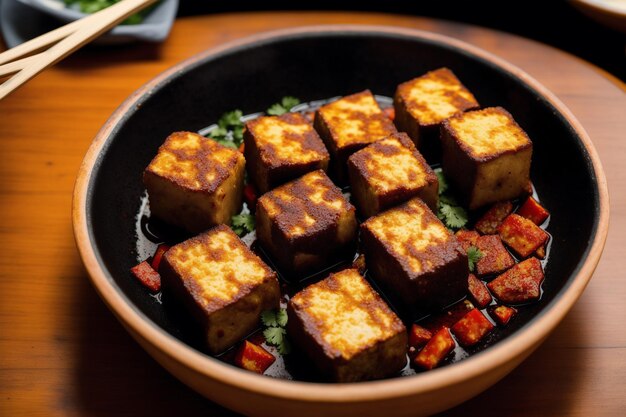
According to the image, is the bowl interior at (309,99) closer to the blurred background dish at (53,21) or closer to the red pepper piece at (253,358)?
the red pepper piece at (253,358)

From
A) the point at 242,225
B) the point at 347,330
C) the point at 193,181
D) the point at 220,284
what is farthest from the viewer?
the point at 242,225

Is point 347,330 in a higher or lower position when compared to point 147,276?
higher

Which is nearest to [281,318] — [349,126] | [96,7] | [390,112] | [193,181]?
[193,181]

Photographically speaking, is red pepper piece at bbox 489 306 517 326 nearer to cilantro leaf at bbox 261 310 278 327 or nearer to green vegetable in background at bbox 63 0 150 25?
cilantro leaf at bbox 261 310 278 327

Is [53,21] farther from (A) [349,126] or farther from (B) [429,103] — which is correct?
(B) [429,103]

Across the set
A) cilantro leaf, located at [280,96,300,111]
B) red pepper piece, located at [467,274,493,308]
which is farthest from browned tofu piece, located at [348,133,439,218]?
cilantro leaf, located at [280,96,300,111]

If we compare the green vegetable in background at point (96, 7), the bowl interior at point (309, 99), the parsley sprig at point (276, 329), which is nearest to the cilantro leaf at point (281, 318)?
the parsley sprig at point (276, 329)

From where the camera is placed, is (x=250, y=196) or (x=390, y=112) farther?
(x=390, y=112)

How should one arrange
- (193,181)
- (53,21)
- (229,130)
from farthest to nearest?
(53,21) < (229,130) < (193,181)

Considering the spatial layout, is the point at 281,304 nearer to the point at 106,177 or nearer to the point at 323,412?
the point at 323,412
